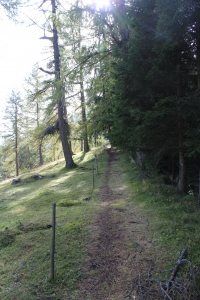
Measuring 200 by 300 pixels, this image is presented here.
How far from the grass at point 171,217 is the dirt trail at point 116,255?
259 mm

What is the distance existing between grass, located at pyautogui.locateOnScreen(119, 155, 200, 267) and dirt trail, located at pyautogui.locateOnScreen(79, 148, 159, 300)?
26cm

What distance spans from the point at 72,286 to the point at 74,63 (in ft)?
26.7

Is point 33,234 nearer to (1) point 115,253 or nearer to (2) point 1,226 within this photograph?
(2) point 1,226

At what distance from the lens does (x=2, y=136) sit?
25.6m

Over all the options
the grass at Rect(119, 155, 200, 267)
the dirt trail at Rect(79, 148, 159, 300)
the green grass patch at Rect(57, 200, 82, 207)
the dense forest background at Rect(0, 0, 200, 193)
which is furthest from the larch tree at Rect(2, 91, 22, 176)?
the dirt trail at Rect(79, 148, 159, 300)

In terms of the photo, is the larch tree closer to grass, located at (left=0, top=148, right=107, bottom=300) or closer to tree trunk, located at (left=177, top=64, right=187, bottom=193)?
grass, located at (left=0, top=148, right=107, bottom=300)

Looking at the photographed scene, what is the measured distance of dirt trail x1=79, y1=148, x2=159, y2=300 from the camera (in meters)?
2.90

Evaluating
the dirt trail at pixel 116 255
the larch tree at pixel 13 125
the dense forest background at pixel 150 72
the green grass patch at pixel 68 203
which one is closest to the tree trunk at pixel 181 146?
the dense forest background at pixel 150 72

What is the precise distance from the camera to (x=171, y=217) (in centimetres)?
480

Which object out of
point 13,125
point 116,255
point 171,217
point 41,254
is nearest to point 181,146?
point 171,217

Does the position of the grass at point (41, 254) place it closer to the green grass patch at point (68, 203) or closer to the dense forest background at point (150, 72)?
the green grass patch at point (68, 203)

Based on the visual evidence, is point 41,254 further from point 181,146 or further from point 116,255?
point 181,146

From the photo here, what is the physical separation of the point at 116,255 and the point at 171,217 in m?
1.82

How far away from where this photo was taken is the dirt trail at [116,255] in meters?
2.90
